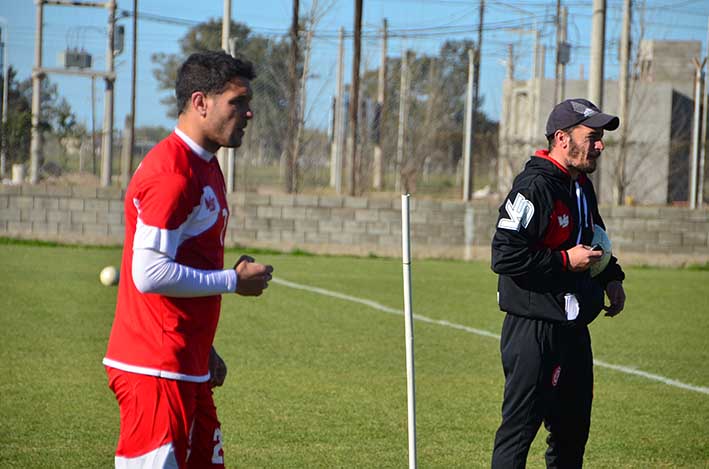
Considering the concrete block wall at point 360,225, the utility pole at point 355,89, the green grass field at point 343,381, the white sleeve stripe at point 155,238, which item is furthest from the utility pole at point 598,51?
the white sleeve stripe at point 155,238

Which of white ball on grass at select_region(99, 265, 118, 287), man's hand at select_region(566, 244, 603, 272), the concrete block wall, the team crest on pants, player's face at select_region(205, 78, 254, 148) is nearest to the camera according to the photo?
player's face at select_region(205, 78, 254, 148)

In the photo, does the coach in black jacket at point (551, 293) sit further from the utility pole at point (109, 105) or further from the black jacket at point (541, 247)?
the utility pole at point (109, 105)

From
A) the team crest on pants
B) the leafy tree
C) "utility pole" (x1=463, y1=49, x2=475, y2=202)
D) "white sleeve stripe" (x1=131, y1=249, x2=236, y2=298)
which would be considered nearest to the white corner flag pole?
the team crest on pants

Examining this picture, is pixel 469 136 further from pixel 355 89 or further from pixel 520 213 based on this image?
pixel 520 213

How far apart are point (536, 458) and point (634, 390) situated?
2.62 metres

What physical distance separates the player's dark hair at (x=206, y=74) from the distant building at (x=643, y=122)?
2552 centimetres

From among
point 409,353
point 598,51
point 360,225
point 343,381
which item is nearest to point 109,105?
point 360,225

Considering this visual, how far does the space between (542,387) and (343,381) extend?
15.2 feet

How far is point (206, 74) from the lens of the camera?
405cm

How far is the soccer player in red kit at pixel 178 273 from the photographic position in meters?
3.82

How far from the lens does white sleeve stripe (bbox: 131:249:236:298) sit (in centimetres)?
379

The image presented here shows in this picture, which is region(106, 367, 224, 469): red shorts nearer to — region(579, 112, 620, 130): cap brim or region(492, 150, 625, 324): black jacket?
region(492, 150, 625, 324): black jacket

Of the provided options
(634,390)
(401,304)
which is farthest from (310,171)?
(634,390)

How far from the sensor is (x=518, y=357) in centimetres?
529
